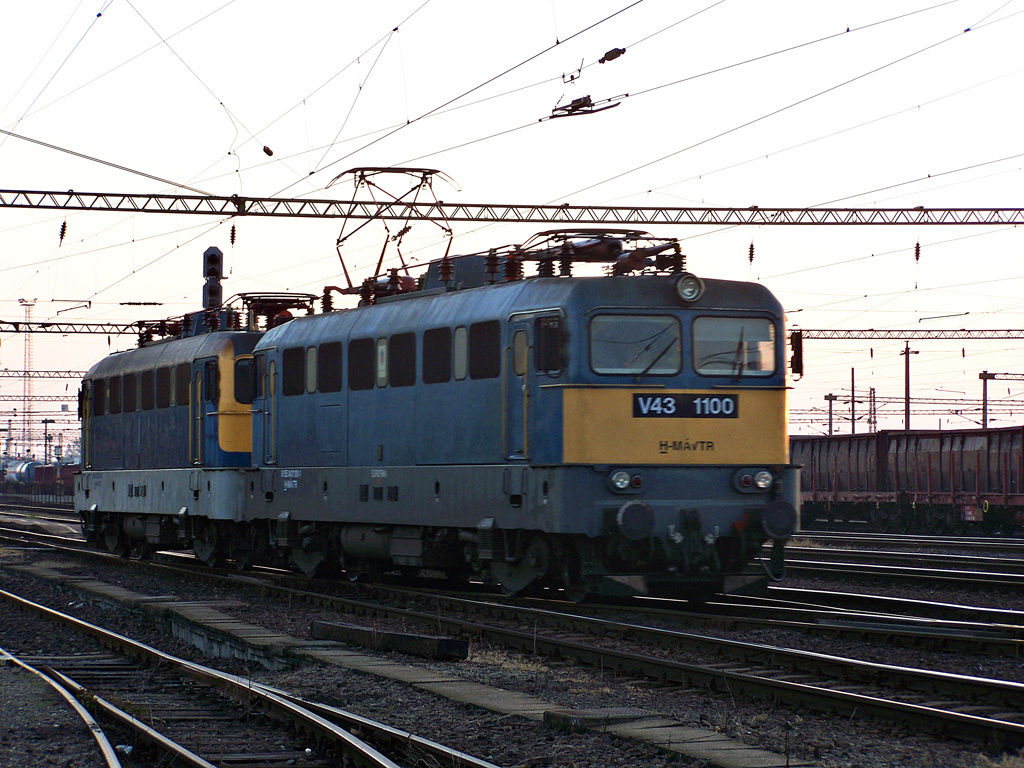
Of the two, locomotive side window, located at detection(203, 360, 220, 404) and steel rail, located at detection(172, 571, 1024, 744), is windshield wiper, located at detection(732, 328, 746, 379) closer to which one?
steel rail, located at detection(172, 571, 1024, 744)

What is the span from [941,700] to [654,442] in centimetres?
536

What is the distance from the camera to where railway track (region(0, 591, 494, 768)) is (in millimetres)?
8328

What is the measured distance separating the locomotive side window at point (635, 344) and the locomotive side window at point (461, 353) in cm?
203

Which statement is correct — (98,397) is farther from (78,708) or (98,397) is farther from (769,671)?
(769,671)

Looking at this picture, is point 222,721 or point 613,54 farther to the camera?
point 613,54

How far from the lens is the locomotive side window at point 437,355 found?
16.2 m

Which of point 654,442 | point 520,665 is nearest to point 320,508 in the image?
point 654,442

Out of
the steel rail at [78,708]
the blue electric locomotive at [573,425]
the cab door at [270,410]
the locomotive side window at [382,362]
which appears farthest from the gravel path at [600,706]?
the cab door at [270,410]

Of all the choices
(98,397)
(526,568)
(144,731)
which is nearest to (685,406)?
(526,568)

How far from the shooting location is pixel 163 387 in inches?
961

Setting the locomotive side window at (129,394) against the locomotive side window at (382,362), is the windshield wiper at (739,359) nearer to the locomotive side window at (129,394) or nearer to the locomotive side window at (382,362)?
the locomotive side window at (382,362)

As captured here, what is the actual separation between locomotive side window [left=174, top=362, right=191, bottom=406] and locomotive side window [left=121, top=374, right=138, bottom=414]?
8.29 ft

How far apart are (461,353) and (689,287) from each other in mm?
2829

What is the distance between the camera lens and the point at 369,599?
1744 cm
